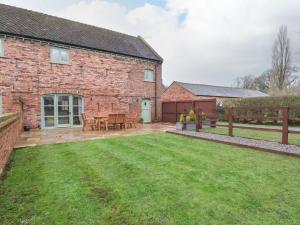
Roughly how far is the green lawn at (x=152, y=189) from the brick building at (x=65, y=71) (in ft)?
23.2

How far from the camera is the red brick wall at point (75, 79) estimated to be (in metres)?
10.6

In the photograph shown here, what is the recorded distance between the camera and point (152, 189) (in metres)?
3.22

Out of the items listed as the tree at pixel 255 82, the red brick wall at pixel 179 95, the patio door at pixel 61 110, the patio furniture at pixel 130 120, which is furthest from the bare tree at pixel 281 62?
the patio door at pixel 61 110

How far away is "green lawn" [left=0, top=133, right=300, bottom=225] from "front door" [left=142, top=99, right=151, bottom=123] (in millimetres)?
10714

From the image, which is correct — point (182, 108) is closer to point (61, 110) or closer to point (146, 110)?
point (146, 110)

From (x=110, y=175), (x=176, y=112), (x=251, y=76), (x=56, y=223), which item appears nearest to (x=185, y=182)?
(x=110, y=175)

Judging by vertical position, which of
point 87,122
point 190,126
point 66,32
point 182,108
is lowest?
point 190,126

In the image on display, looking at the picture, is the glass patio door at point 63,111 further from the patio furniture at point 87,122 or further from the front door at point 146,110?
the front door at point 146,110

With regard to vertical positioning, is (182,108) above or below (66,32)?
below

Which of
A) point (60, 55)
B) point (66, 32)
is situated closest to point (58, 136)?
point (60, 55)

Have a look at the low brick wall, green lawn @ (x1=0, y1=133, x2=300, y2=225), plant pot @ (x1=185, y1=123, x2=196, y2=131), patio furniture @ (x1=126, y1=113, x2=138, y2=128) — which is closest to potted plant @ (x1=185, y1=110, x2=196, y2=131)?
plant pot @ (x1=185, y1=123, x2=196, y2=131)

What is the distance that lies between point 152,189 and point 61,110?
34.8ft

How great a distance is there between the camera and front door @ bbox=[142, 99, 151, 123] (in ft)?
52.9

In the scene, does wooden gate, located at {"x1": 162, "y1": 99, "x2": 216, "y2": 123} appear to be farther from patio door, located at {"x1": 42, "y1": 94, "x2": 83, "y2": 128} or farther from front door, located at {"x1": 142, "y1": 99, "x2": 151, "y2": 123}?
patio door, located at {"x1": 42, "y1": 94, "x2": 83, "y2": 128}
